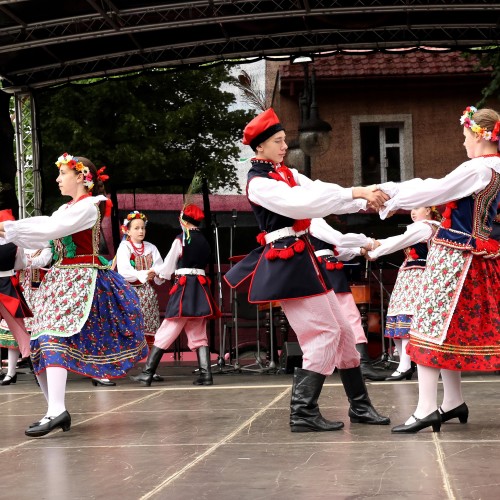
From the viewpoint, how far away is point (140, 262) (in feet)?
33.7

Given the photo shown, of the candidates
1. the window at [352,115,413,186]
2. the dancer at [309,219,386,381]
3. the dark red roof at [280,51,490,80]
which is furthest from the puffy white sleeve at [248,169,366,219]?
the window at [352,115,413,186]

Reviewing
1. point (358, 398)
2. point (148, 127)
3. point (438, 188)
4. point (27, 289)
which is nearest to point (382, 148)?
point (148, 127)

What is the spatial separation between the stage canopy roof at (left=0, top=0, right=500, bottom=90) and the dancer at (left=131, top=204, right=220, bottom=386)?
225cm

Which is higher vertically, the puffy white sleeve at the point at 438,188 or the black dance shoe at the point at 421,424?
the puffy white sleeve at the point at 438,188

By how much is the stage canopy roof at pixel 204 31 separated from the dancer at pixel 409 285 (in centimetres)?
Result: 262

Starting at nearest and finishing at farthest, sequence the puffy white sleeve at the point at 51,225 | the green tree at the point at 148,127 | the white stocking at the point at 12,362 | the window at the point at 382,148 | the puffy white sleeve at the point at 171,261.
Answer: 1. the puffy white sleeve at the point at 51,225
2. the puffy white sleeve at the point at 171,261
3. the white stocking at the point at 12,362
4. the window at the point at 382,148
5. the green tree at the point at 148,127

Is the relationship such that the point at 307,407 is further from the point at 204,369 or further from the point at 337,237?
the point at 204,369

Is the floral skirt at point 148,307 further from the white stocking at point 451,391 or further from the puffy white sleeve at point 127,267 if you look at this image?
the white stocking at point 451,391

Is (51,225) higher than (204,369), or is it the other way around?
(51,225)

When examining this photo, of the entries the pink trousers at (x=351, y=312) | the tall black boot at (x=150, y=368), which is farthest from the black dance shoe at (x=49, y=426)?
the pink trousers at (x=351, y=312)

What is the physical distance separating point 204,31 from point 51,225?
18.8 feet

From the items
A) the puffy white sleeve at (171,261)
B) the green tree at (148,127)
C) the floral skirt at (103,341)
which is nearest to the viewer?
the floral skirt at (103,341)

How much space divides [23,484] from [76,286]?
6.63 ft

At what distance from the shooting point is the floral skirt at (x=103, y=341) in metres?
5.92
